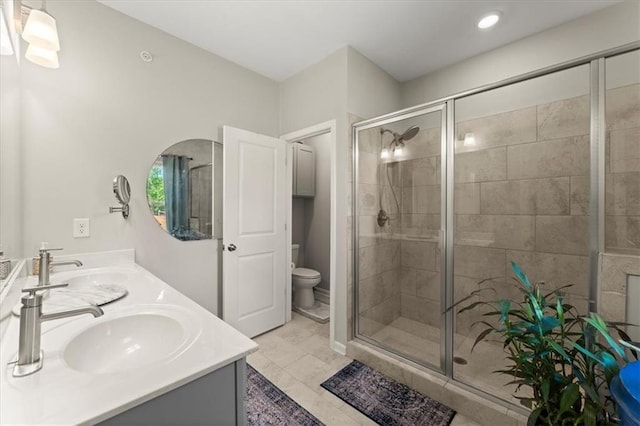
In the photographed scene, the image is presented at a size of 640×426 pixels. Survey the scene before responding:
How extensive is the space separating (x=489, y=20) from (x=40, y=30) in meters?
2.83

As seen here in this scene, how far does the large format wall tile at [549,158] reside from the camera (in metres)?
1.72

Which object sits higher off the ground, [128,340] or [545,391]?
[128,340]

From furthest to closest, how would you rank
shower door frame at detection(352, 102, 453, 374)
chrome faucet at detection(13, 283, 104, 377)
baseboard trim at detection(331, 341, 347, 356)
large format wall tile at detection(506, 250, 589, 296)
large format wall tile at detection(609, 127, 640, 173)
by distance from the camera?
baseboard trim at detection(331, 341, 347, 356), shower door frame at detection(352, 102, 453, 374), large format wall tile at detection(506, 250, 589, 296), large format wall tile at detection(609, 127, 640, 173), chrome faucet at detection(13, 283, 104, 377)

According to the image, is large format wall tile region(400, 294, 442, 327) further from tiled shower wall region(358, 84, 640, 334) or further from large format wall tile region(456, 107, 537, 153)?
large format wall tile region(456, 107, 537, 153)

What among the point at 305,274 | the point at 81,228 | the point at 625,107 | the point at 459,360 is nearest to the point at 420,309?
→ the point at 459,360

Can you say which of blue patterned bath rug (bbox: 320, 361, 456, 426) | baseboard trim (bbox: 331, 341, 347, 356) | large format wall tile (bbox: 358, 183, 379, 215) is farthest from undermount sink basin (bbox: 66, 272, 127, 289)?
large format wall tile (bbox: 358, 183, 379, 215)

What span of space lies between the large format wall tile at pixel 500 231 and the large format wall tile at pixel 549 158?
36 cm

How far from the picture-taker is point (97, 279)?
1.56 m

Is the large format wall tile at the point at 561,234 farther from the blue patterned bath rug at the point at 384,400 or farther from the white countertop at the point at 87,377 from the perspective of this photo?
the white countertop at the point at 87,377

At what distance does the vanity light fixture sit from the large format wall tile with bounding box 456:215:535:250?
2.79 m

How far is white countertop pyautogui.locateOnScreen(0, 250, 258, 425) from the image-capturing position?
1.75ft

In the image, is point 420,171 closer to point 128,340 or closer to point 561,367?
point 561,367

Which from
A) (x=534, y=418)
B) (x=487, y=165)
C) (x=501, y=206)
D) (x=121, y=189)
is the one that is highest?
(x=487, y=165)

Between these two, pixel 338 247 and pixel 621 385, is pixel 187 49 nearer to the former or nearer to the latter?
pixel 338 247
